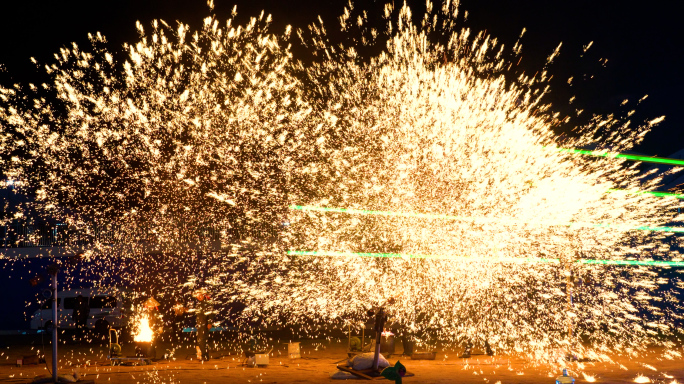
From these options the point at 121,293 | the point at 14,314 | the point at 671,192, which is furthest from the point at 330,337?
the point at 671,192

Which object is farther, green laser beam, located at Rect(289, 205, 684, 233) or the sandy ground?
green laser beam, located at Rect(289, 205, 684, 233)

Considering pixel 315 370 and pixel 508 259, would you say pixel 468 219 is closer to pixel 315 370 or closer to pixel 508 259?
pixel 508 259

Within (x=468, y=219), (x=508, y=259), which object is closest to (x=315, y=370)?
(x=468, y=219)

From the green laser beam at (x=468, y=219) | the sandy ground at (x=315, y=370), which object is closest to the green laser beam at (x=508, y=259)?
the green laser beam at (x=468, y=219)

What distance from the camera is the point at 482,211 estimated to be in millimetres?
20000

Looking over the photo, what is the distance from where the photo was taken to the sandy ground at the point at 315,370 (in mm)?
13383

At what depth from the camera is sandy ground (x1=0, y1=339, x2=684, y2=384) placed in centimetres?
1338

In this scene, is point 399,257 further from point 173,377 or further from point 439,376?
point 173,377

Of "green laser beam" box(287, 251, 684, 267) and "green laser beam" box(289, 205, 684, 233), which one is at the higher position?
"green laser beam" box(289, 205, 684, 233)

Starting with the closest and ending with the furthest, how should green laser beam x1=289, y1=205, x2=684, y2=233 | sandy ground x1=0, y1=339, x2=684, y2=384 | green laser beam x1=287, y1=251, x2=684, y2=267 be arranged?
sandy ground x1=0, y1=339, x2=684, y2=384 < green laser beam x1=289, y1=205, x2=684, y2=233 < green laser beam x1=287, y1=251, x2=684, y2=267

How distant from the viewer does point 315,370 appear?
49.7 ft

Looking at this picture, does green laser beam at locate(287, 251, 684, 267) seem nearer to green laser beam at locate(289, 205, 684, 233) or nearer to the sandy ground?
green laser beam at locate(289, 205, 684, 233)

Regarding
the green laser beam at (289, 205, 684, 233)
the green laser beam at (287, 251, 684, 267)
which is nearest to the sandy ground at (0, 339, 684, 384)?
the green laser beam at (287, 251, 684, 267)

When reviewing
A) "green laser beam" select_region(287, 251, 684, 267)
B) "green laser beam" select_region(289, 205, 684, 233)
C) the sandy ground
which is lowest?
the sandy ground
